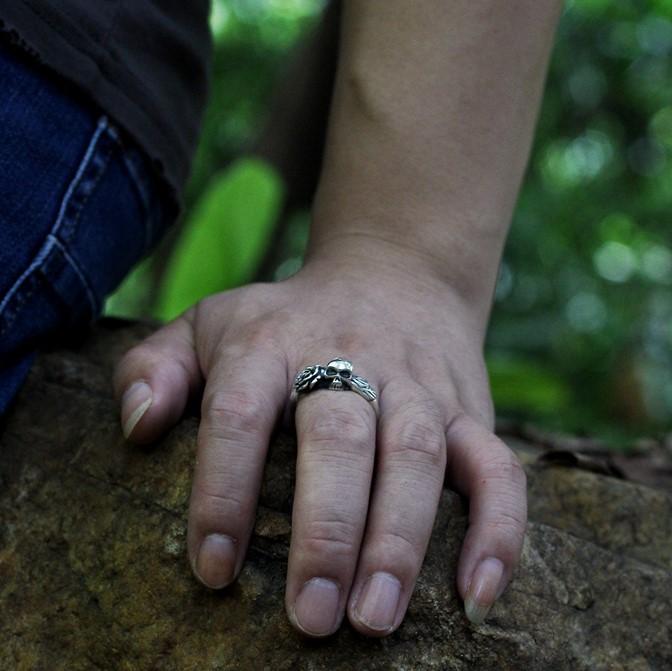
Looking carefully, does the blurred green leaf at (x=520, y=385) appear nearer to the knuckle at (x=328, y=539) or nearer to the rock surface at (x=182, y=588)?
the rock surface at (x=182, y=588)

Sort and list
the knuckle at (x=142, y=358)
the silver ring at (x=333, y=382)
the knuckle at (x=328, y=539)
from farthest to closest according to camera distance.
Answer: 1. the knuckle at (x=142, y=358)
2. the silver ring at (x=333, y=382)
3. the knuckle at (x=328, y=539)

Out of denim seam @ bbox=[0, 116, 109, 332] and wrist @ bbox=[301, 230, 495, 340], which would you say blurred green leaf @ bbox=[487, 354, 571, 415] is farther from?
denim seam @ bbox=[0, 116, 109, 332]

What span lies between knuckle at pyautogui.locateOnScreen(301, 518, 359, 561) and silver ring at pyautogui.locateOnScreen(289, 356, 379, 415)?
0.14m

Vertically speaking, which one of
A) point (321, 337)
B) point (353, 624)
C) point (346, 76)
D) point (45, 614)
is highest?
point (346, 76)

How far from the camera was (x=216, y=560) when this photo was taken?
72 cm

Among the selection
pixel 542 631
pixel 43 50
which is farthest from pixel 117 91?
pixel 542 631

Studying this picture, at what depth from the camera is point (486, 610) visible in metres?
0.75

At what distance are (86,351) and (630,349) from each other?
2378 mm

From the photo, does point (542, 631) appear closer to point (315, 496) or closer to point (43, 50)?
point (315, 496)

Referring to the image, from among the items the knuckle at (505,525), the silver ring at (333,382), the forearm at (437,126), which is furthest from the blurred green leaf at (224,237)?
the knuckle at (505,525)

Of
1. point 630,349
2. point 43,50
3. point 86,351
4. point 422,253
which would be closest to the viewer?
point 43,50

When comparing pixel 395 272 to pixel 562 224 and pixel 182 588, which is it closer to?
pixel 182 588

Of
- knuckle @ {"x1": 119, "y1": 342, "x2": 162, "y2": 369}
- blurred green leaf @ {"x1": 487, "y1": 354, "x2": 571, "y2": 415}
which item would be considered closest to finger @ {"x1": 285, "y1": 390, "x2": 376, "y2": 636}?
knuckle @ {"x1": 119, "y1": 342, "x2": 162, "y2": 369}

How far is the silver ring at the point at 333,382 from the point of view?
30.3 inches
